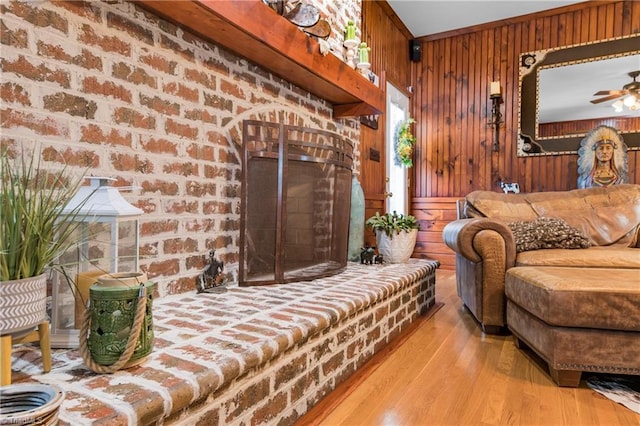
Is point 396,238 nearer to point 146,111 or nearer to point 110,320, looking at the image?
point 146,111

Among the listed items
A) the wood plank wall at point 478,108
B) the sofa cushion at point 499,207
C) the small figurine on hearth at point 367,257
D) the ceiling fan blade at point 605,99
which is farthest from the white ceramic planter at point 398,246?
the ceiling fan blade at point 605,99

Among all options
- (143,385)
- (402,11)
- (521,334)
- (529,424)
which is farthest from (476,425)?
(402,11)

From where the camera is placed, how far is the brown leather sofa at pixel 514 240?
7.37 feet

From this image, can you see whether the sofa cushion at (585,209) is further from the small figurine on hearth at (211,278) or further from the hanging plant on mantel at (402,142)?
the small figurine on hearth at (211,278)

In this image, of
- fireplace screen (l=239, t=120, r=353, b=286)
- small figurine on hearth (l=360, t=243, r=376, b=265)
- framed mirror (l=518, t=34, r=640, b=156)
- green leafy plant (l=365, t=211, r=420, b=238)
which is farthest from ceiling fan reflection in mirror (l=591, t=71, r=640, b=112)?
fireplace screen (l=239, t=120, r=353, b=286)

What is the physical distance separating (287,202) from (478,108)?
3.58m

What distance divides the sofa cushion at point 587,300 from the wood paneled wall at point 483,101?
9.44 ft

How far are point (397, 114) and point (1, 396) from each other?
445cm

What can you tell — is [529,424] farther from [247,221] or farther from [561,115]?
[561,115]

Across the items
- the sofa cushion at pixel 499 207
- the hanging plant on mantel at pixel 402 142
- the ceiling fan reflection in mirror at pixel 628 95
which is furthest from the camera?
the hanging plant on mantel at pixel 402 142

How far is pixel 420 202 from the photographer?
194 inches

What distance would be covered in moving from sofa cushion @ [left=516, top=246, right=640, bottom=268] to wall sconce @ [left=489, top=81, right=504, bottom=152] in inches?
96.3

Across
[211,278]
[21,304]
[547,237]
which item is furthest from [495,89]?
[21,304]

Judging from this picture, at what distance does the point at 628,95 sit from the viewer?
3.94 meters
